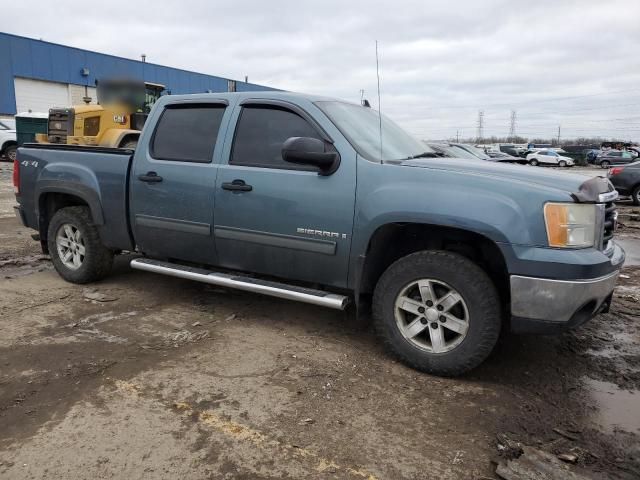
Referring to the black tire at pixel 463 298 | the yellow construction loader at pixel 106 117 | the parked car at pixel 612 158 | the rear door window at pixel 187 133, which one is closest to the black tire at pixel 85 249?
the rear door window at pixel 187 133

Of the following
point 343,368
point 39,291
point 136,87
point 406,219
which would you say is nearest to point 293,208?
point 406,219

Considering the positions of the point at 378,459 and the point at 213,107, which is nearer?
the point at 378,459

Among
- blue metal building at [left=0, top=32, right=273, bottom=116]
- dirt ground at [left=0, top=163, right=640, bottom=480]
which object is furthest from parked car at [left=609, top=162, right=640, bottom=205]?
blue metal building at [left=0, top=32, right=273, bottom=116]

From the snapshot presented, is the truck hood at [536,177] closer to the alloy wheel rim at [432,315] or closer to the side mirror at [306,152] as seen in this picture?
the side mirror at [306,152]

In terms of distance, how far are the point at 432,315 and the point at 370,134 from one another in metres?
1.54

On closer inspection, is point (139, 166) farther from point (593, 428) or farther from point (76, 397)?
point (593, 428)

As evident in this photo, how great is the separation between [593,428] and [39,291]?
492 cm

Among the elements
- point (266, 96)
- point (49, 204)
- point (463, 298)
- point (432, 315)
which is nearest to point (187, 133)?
point (266, 96)

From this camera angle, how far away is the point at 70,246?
5.48 metres

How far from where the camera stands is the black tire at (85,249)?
5254 mm

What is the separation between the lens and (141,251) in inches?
196

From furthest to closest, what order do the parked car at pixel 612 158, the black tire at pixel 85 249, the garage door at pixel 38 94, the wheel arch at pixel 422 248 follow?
the parked car at pixel 612 158 → the garage door at pixel 38 94 → the black tire at pixel 85 249 → the wheel arch at pixel 422 248

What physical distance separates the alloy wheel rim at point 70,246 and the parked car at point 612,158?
4486 centimetres

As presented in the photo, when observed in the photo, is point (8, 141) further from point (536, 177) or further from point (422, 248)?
point (536, 177)
